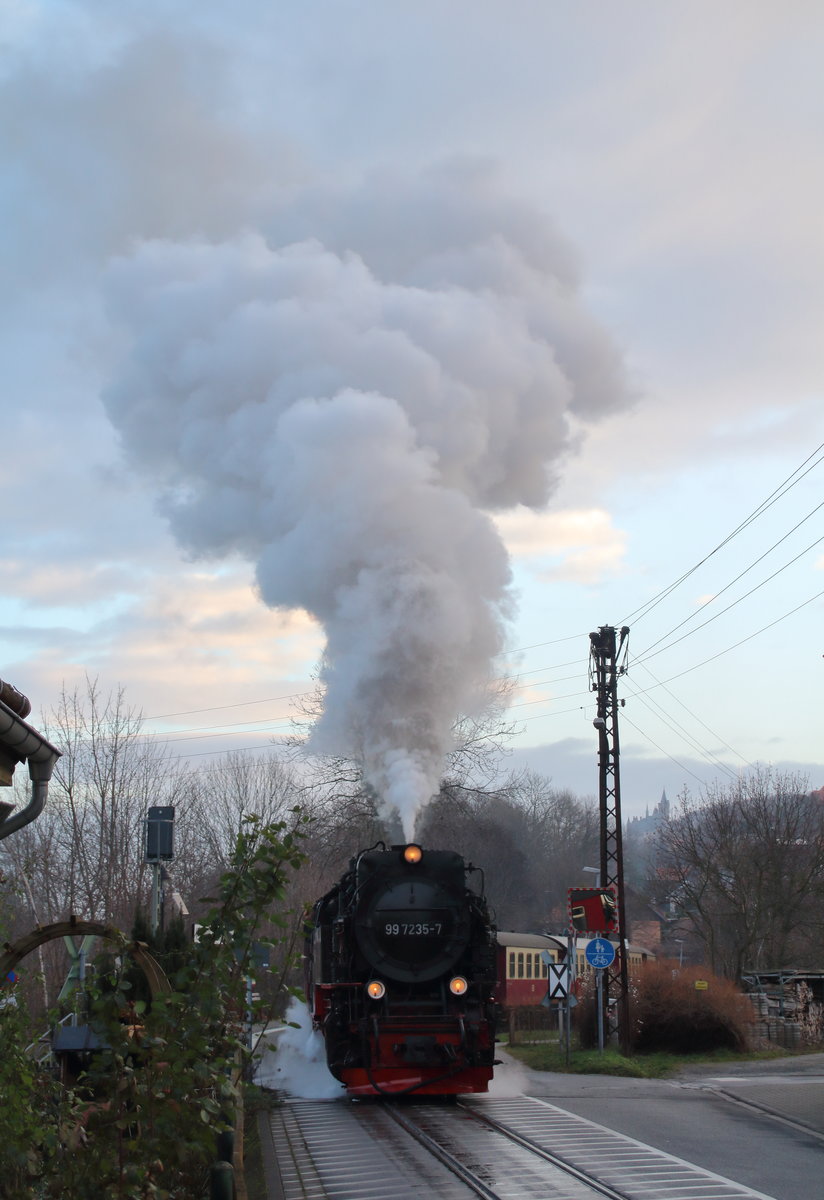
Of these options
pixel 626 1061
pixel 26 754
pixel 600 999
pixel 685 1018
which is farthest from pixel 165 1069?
pixel 685 1018

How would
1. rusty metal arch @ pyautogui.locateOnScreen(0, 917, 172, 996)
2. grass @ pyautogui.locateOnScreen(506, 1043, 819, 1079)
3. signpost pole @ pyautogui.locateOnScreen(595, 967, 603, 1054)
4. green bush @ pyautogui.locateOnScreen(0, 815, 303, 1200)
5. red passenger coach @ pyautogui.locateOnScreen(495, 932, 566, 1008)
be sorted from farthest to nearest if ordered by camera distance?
red passenger coach @ pyautogui.locateOnScreen(495, 932, 566, 1008) < signpost pole @ pyautogui.locateOnScreen(595, 967, 603, 1054) < grass @ pyautogui.locateOnScreen(506, 1043, 819, 1079) < rusty metal arch @ pyautogui.locateOnScreen(0, 917, 172, 996) < green bush @ pyautogui.locateOnScreen(0, 815, 303, 1200)

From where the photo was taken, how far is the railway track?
26.7ft

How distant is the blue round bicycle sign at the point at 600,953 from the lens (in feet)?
59.0

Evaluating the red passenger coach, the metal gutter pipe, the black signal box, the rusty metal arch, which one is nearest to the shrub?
the red passenger coach

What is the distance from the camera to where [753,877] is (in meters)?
35.5

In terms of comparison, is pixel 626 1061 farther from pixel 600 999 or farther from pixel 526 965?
pixel 526 965

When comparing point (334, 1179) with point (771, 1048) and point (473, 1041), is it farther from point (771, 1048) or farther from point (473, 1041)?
point (771, 1048)

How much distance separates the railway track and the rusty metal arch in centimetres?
411

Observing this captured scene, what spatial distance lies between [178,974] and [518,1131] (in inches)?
297

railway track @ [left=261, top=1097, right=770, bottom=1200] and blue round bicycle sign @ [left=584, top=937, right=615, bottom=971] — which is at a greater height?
blue round bicycle sign @ [left=584, top=937, right=615, bottom=971]

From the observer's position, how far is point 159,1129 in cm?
435

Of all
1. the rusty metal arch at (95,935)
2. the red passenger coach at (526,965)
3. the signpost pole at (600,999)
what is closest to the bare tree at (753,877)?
the red passenger coach at (526,965)

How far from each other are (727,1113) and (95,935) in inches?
397

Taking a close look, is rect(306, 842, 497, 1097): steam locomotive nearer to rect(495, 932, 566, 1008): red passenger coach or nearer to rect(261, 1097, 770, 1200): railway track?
rect(261, 1097, 770, 1200): railway track
